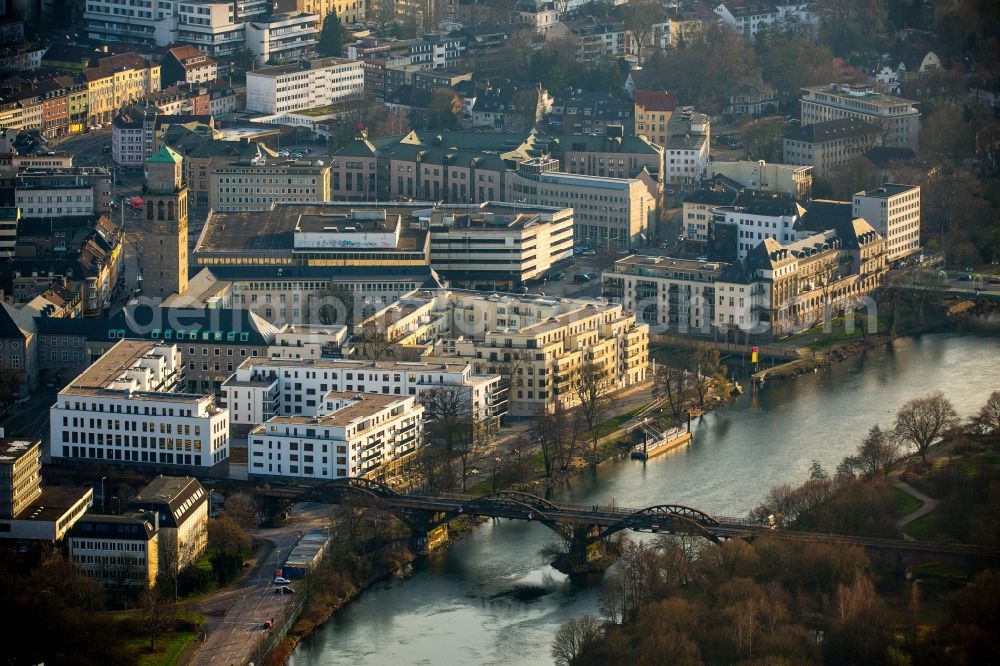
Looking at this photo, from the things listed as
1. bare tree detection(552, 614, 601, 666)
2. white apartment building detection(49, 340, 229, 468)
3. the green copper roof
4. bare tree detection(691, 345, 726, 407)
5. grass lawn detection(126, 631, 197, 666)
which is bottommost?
grass lawn detection(126, 631, 197, 666)

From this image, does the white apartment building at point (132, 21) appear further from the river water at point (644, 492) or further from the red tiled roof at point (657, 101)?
the river water at point (644, 492)

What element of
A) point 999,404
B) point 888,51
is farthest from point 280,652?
point 888,51

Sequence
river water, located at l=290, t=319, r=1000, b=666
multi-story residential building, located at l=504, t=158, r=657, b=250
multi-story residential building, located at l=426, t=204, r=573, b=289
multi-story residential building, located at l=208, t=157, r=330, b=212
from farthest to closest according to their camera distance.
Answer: multi-story residential building, located at l=208, t=157, r=330, b=212 → multi-story residential building, located at l=504, t=158, r=657, b=250 → multi-story residential building, located at l=426, t=204, r=573, b=289 → river water, located at l=290, t=319, r=1000, b=666

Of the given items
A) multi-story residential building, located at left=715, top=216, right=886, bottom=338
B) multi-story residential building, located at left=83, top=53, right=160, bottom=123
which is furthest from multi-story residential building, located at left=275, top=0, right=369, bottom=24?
multi-story residential building, located at left=715, top=216, right=886, bottom=338

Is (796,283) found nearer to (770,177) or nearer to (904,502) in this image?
(770,177)

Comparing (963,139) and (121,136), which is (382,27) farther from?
(963,139)

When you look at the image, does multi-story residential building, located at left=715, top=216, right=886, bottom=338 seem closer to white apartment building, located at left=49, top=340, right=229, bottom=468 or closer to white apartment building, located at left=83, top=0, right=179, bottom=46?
white apartment building, located at left=49, top=340, right=229, bottom=468

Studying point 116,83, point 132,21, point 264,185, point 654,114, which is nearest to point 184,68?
point 116,83

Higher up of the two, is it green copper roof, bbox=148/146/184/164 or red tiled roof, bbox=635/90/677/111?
Result: green copper roof, bbox=148/146/184/164

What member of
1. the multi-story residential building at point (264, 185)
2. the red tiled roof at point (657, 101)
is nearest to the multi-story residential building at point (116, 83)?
the multi-story residential building at point (264, 185)
